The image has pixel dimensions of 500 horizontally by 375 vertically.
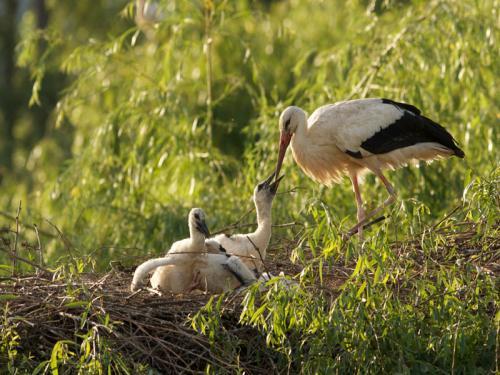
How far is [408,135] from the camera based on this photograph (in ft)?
31.2

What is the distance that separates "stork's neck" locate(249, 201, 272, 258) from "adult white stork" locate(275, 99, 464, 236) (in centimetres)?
71

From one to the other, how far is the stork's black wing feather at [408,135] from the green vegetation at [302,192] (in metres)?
0.45

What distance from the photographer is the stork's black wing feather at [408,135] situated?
943 cm

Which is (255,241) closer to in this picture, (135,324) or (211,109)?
(135,324)

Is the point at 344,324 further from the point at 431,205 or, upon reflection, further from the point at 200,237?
the point at 431,205

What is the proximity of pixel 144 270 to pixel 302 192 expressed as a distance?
3.25m

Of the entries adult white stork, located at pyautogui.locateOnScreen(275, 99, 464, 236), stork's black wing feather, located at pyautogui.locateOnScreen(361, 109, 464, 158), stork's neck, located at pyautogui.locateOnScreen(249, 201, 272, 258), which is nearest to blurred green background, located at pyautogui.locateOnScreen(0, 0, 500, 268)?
adult white stork, located at pyautogui.locateOnScreen(275, 99, 464, 236)

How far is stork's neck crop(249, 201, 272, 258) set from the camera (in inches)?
336

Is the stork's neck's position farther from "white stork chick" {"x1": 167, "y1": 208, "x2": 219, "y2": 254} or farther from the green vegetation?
"white stork chick" {"x1": 167, "y1": 208, "x2": 219, "y2": 254}

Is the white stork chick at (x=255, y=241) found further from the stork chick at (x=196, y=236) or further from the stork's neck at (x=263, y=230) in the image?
the stork chick at (x=196, y=236)

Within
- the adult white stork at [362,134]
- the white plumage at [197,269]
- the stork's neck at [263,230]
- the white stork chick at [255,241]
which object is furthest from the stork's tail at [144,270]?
the adult white stork at [362,134]

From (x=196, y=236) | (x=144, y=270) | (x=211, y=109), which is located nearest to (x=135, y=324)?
(x=144, y=270)

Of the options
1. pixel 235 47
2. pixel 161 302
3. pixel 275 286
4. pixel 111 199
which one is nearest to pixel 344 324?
pixel 275 286

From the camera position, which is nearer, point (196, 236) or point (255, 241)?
point (196, 236)
